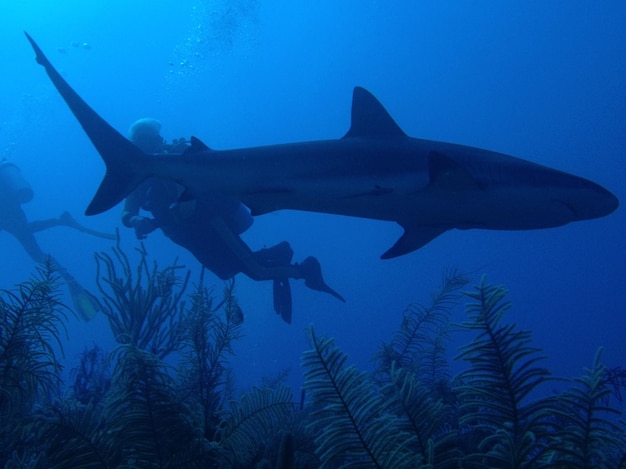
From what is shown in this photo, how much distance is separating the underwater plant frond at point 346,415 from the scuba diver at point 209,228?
7.39 meters

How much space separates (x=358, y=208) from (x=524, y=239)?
13396cm

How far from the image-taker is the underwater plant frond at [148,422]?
241 cm

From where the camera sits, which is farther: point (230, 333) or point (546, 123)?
point (546, 123)

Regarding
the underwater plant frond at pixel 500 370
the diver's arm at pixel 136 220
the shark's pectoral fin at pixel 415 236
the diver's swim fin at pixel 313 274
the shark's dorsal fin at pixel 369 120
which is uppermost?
the diver's arm at pixel 136 220

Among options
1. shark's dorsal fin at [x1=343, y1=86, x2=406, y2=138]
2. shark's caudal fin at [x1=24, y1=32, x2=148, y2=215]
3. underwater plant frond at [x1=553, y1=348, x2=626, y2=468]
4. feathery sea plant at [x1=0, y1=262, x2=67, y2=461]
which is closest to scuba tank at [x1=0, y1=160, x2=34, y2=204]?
shark's caudal fin at [x1=24, y1=32, x2=148, y2=215]

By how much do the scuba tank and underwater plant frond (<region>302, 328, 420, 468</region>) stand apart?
2593cm

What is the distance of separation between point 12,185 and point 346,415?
26.7 m

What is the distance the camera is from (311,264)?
1059cm

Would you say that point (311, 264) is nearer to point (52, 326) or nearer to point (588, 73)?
point (52, 326)

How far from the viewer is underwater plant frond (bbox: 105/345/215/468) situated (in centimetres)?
241

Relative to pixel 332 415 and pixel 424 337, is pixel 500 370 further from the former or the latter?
pixel 424 337

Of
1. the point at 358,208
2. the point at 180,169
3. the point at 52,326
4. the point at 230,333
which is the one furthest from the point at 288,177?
the point at 52,326

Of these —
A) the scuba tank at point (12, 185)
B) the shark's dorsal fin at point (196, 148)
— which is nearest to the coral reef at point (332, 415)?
the shark's dorsal fin at point (196, 148)

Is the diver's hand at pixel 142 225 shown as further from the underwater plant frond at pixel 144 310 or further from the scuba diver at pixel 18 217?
the scuba diver at pixel 18 217
